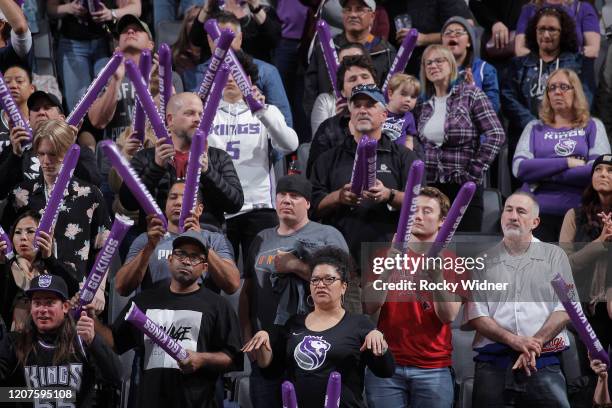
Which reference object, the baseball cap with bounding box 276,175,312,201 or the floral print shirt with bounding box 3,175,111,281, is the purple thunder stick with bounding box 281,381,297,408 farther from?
the floral print shirt with bounding box 3,175,111,281

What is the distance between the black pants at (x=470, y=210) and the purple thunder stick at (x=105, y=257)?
2.58 m

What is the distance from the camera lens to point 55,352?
6.95 m

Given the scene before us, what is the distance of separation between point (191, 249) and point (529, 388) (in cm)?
188

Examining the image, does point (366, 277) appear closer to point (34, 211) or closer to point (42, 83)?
point (34, 211)

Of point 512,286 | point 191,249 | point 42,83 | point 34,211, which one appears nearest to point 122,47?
point 42,83

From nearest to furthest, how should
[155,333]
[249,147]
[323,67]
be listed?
[155,333] < [249,147] < [323,67]

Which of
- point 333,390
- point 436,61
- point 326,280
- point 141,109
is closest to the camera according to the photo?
point 333,390

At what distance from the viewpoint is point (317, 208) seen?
797cm

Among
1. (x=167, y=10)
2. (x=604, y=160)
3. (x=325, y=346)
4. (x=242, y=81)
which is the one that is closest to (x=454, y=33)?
(x=604, y=160)

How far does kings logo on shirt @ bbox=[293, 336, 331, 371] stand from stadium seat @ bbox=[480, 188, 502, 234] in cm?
225

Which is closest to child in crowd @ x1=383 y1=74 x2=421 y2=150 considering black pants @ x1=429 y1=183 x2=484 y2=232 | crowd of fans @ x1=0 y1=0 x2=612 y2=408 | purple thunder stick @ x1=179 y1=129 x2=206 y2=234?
crowd of fans @ x1=0 y1=0 x2=612 y2=408

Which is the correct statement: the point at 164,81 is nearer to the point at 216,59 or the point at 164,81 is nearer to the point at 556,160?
the point at 216,59

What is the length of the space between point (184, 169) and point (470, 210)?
2.05 m

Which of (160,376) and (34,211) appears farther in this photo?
(34,211)
